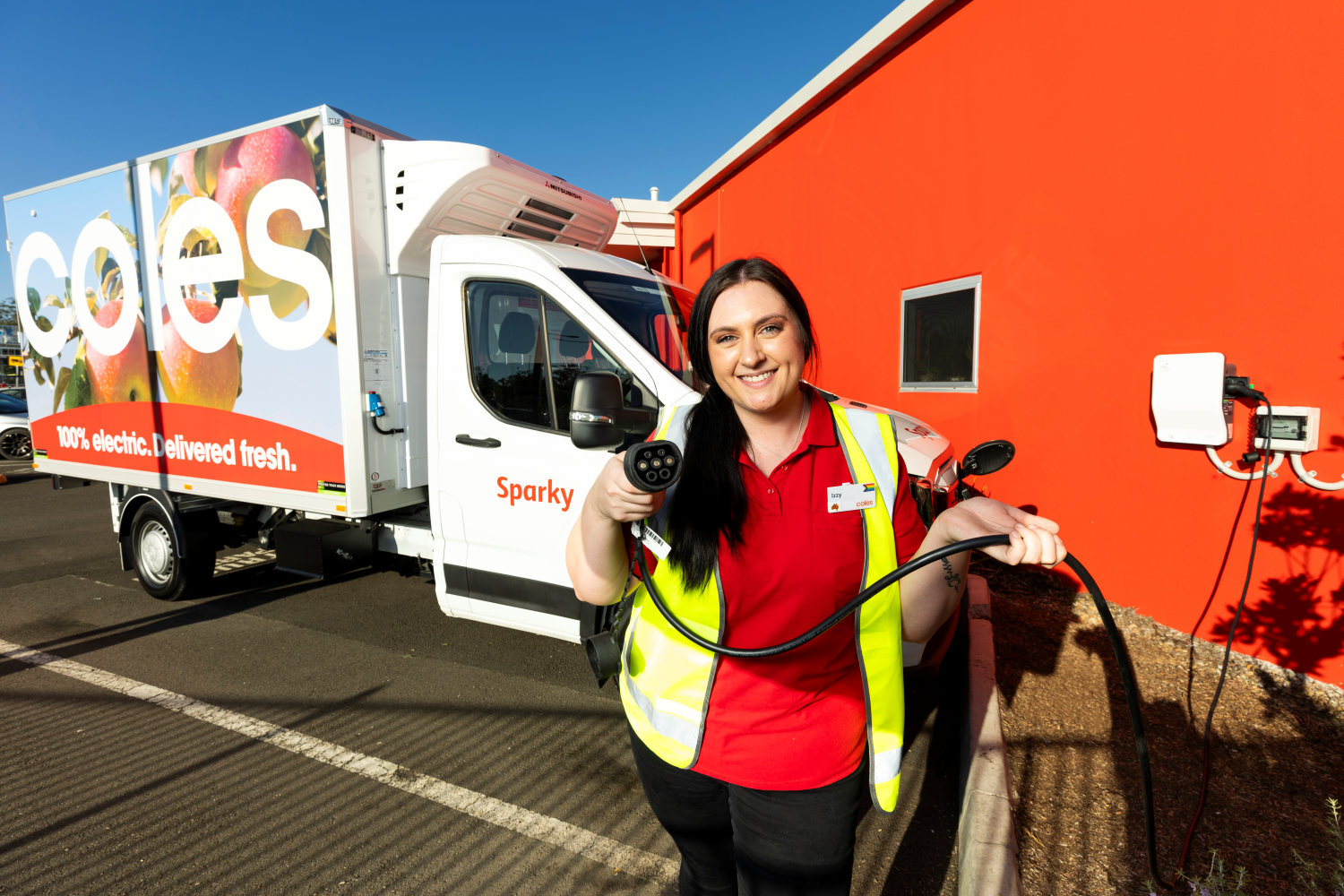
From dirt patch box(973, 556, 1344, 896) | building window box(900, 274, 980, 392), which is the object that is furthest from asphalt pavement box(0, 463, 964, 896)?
building window box(900, 274, 980, 392)

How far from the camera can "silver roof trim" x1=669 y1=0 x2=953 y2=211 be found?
18.3 feet

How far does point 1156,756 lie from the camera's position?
9.58 ft

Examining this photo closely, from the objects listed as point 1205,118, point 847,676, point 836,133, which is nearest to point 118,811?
point 847,676

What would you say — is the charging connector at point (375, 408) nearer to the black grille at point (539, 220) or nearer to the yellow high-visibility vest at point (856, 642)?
the black grille at point (539, 220)

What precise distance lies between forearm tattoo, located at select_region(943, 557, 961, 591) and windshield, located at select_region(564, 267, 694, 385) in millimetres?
2209

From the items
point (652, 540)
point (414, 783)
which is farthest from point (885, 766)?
point (414, 783)

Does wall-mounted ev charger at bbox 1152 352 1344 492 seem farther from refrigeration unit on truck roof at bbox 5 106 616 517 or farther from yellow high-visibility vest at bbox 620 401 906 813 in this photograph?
refrigeration unit on truck roof at bbox 5 106 616 517

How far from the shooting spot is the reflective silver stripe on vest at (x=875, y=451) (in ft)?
4.95

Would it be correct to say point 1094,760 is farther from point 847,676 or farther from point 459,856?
point 459,856

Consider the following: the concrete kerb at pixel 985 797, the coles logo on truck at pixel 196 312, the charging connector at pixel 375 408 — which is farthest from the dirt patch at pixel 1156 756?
the coles logo on truck at pixel 196 312

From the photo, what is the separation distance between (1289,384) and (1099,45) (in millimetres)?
2370

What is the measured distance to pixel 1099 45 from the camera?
4.26 metres

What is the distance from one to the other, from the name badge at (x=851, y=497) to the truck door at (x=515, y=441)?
7.04 feet

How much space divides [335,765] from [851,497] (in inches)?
124
